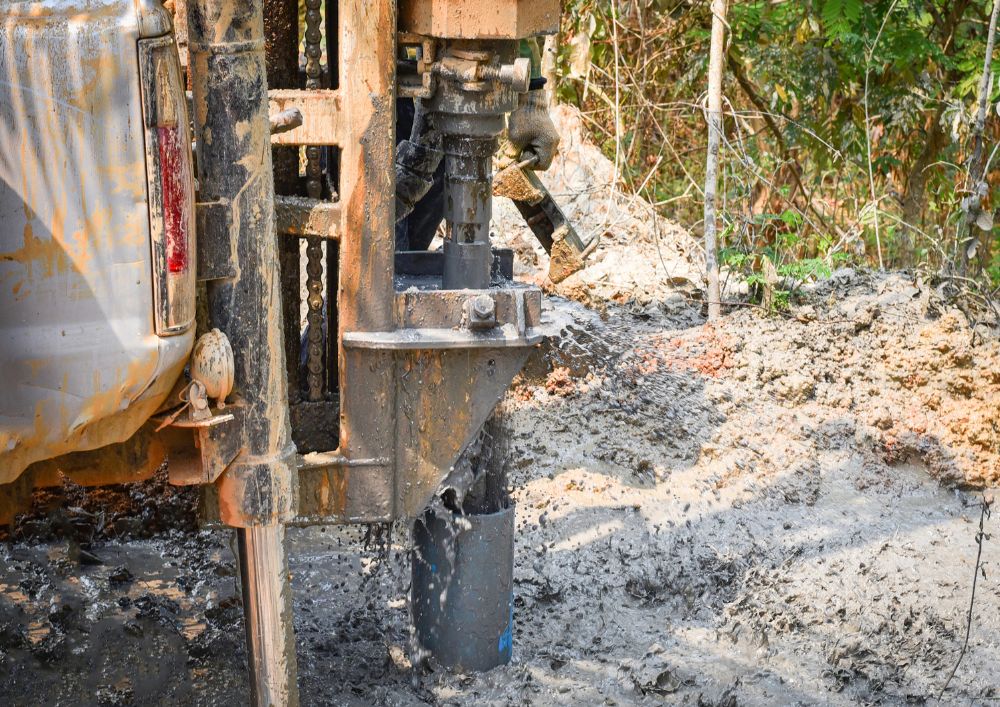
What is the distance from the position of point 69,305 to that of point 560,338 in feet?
9.99

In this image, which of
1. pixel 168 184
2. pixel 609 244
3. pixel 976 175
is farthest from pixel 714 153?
pixel 168 184

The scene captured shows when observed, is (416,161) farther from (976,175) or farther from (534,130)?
(976,175)

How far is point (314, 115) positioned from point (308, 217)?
0.25 metres

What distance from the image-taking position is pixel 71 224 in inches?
92.7

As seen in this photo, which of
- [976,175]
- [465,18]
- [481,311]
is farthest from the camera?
[976,175]

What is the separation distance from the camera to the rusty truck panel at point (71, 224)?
2293 mm

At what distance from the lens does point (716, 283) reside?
5602 millimetres

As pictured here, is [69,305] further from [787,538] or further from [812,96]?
[812,96]

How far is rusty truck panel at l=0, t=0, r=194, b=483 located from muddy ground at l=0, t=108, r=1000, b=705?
1297 mm

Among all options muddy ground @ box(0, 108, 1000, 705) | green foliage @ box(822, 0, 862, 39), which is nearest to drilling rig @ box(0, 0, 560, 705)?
muddy ground @ box(0, 108, 1000, 705)

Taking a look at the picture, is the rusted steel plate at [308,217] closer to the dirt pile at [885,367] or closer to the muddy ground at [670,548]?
the muddy ground at [670,548]

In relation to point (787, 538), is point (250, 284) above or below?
above

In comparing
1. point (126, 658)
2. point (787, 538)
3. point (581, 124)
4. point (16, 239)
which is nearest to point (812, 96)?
point (581, 124)

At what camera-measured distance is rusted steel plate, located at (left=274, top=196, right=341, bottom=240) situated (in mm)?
2939
